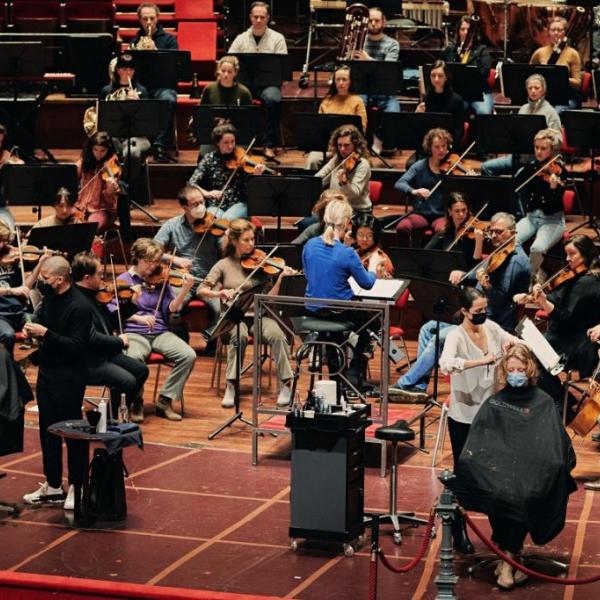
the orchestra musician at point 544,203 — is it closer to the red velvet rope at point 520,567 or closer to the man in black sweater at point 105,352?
the man in black sweater at point 105,352

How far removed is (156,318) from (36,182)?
1.92 metres

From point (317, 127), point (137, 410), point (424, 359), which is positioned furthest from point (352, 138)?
point (137, 410)

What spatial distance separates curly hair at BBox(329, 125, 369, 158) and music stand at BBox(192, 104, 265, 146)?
774 mm

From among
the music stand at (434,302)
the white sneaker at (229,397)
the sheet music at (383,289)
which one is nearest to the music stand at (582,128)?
the music stand at (434,302)

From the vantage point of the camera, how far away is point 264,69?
14219mm

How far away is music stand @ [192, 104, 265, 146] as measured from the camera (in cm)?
1302

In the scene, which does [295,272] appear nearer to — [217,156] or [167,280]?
[167,280]

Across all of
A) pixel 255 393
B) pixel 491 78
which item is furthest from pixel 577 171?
pixel 255 393

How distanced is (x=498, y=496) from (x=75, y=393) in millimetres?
2579

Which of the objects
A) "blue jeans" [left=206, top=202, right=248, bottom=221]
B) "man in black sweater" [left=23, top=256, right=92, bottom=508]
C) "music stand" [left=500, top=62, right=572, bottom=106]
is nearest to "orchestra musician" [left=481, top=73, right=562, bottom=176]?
"music stand" [left=500, top=62, right=572, bottom=106]

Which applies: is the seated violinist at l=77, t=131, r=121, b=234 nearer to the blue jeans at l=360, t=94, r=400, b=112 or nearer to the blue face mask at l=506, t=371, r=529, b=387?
the blue jeans at l=360, t=94, r=400, b=112

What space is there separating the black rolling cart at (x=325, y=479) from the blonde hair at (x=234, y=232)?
2.81 metres

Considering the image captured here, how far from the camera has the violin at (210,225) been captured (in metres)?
11.8

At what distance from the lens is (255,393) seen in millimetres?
9758
